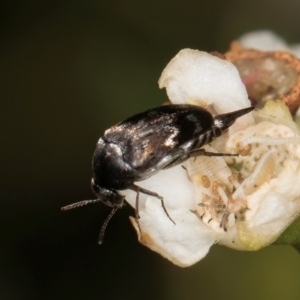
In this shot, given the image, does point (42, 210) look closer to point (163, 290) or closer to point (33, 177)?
point (33, 177)

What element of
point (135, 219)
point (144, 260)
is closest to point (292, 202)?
point (135, 219)

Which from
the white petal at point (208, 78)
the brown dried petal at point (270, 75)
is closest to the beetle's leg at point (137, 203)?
the white petal at point (208, 78)

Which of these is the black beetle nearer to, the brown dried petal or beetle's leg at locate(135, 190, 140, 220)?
beetle's leg at locate(135, 190, 140, 220)

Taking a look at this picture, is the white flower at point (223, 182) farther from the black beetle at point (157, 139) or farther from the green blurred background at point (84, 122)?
the green blurred background at point (84, 122)

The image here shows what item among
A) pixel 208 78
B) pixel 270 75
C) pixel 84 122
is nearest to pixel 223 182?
pixel 208 78

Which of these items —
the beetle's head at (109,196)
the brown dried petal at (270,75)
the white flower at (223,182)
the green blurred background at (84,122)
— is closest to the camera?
the white flower at (223,182)
